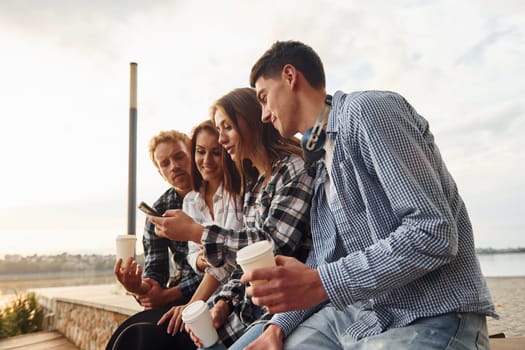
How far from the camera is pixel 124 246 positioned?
1938mm

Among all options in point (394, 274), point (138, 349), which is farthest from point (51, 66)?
point (394, 274)

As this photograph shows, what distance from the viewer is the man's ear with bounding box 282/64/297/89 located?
1.34 metres

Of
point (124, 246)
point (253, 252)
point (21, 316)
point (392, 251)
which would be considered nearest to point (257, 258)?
point (253, 252)

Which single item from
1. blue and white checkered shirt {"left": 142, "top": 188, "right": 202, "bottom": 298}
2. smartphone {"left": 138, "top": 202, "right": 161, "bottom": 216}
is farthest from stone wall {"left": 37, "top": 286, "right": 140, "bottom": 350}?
smartphone {"left": 138, "top": 202, "right": 161, "bottom": 216}

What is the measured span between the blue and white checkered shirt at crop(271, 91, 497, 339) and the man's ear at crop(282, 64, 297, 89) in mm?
340

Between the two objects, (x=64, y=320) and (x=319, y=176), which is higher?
(x=319, y=176)

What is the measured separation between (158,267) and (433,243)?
175cm

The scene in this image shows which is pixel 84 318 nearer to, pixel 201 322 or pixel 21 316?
pixel 21 316

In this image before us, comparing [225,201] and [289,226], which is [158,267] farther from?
[289,226]

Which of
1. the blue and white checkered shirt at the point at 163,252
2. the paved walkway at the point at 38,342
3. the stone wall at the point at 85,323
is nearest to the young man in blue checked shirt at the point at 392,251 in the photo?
the blue and white checkered shirt at the point at 163,252

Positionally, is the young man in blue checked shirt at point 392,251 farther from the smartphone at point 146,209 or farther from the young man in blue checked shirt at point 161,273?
the smartphone at point 146,209

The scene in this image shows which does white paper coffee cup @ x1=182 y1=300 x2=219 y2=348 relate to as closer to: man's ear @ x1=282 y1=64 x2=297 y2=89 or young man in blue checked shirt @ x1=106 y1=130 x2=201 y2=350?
young man in blue checked shirt @ x1=106 y1=130 x2=201 y2=350

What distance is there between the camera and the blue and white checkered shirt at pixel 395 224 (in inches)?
32.4

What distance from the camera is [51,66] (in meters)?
6.00
